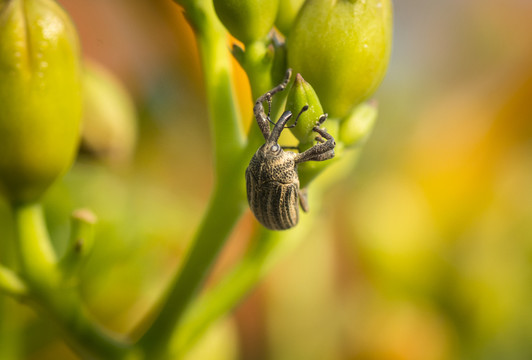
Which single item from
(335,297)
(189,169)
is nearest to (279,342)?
(335,297)

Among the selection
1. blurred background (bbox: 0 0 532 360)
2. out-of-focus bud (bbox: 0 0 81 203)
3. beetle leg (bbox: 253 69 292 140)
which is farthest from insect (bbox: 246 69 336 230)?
blurred background (bbox: 0 0 532 360)

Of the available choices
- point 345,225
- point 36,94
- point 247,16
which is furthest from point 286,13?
point 345,225

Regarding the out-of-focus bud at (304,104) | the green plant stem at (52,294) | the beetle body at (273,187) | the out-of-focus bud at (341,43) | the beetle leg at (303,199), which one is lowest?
the green plant stem at (52,294)

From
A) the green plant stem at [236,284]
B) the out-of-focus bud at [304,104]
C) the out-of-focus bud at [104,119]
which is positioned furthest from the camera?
the out-of-focus bud at [104,119]

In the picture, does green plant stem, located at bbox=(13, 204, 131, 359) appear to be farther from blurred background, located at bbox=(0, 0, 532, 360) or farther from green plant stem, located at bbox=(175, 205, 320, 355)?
blurred background, located at bbox=(0, 0, 532, 360)

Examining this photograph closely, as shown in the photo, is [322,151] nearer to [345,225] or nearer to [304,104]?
[304,104]

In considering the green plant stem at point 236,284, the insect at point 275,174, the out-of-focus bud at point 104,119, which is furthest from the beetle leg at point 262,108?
the out-of-focus bud at point 104,119

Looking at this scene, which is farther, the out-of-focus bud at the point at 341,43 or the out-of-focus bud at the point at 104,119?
the out-of-focus bud at the point at 104,119

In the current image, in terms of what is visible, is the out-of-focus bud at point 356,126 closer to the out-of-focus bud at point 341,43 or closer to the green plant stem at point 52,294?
the out-of-focus bud at point 341,43
